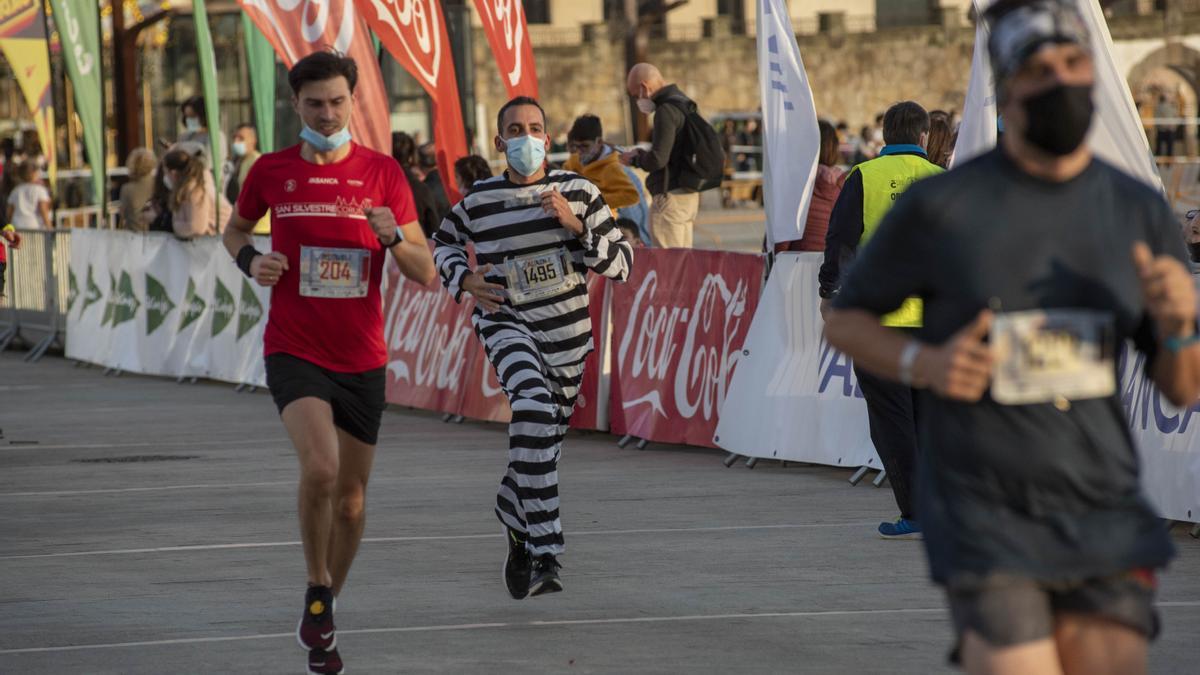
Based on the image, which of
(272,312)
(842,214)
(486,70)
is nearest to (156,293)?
(842,214)

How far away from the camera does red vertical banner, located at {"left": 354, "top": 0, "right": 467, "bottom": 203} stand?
1359 centimetres

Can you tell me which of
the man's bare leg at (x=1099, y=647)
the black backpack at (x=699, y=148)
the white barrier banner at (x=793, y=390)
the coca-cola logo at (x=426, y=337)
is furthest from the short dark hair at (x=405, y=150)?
the man's bare leg at (x=1099, y=647)

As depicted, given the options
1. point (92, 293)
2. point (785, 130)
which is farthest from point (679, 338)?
point (92, 293)

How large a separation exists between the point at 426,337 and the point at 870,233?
22.7 feet

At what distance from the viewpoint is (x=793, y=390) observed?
11492mm

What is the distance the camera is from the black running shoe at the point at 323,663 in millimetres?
6379

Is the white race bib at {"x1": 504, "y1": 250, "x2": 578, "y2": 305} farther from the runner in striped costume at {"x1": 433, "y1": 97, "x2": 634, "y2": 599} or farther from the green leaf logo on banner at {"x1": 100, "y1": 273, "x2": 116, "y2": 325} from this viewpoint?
the green leaf logo on banner at {"x1": 100, "y1": 273, "x2": 116, "y2": 325}

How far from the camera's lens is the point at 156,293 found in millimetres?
18891

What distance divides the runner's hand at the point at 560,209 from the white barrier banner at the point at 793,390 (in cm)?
322

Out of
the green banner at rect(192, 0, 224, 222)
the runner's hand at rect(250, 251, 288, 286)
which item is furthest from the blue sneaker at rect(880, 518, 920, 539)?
the green banner at rect(192, 0, 224, 222)

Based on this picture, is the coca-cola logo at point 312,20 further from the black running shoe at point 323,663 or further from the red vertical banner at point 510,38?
the black running shoe at point 323,663

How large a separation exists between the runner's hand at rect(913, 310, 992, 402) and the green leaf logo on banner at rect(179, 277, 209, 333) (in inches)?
589

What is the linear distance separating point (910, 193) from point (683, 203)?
11.4 meters

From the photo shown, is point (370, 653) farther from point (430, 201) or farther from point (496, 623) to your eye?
point (430, 201)
